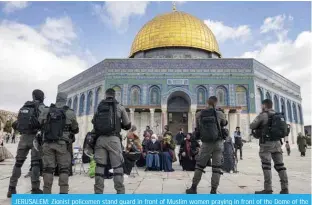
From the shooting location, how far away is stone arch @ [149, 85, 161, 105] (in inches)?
910

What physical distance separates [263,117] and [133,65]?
20.1 metres

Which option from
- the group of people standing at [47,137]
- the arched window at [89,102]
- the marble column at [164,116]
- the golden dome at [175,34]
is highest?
the golden dome at [175,34]

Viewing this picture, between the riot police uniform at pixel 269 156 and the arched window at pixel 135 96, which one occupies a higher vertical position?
the arched window at pixel 135 96

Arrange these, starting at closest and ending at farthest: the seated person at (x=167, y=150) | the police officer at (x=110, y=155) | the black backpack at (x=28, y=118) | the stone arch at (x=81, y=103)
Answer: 1. the police officer at (x=110, y=155)
2. the black backpack at (x=28, y=118)
3. the seated person at (x=167, y=150)
4. the stone arch at (x=81, y=103)

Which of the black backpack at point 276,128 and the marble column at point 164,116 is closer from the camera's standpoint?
the black backpack at point 276,128

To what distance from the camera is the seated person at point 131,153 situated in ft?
21.0

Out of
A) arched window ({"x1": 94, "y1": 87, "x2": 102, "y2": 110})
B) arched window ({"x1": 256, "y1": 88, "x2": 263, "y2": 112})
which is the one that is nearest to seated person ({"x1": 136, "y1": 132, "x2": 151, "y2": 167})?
arched window ({"x1": 94, "y1": 87, "x2": 102, "y2": 110})

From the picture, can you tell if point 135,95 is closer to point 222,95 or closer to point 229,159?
point 222,95

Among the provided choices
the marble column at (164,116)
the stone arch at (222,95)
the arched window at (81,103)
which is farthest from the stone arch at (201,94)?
the arched window at (81,103)

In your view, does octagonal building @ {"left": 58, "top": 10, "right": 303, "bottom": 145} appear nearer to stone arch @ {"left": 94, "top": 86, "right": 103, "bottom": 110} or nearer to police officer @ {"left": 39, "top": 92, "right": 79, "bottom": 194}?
stone arch @ {"left": 94, "top": 86, "right": 103, "bottom": 110}

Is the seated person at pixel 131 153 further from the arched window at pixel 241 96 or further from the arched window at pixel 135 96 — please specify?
the arched window at pixel 241 96

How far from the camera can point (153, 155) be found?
7.48 m

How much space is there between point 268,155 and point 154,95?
1920 cm

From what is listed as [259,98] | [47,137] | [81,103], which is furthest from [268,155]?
[81,103]
